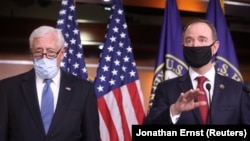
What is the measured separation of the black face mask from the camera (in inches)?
75.7

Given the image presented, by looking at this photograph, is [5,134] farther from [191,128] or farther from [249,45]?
[249,45]

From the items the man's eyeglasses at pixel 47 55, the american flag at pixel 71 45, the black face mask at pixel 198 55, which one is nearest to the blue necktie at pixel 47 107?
the man's eyeglasses at pixel 47 55

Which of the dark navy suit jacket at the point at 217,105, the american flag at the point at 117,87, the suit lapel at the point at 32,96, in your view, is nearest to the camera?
the dark navy suit jacket at the point at 217,105

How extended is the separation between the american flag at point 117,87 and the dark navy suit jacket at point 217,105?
1416 mm

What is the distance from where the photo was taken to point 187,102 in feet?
5.23

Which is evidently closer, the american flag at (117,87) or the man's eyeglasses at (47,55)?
the man's eyeglasses at (47,55)

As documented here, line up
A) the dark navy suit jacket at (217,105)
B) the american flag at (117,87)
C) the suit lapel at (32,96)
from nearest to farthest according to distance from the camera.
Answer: the dark navy suit jacket at (217,105)
the suit lapel at (32,96)
the american flag at (117,87)

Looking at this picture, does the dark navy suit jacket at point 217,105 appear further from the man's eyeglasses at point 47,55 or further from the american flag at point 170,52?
the american flag at point 170,52

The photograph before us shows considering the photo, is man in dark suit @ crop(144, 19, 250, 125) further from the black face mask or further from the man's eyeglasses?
the man's eyeglasses

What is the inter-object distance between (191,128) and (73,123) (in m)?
1.04

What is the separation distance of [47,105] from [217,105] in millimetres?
978

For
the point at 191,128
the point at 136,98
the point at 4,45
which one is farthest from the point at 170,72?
the point at 191,128

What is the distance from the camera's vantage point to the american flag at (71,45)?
11.2 feet

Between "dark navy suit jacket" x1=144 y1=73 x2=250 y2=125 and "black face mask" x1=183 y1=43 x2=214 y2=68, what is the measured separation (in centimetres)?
10
